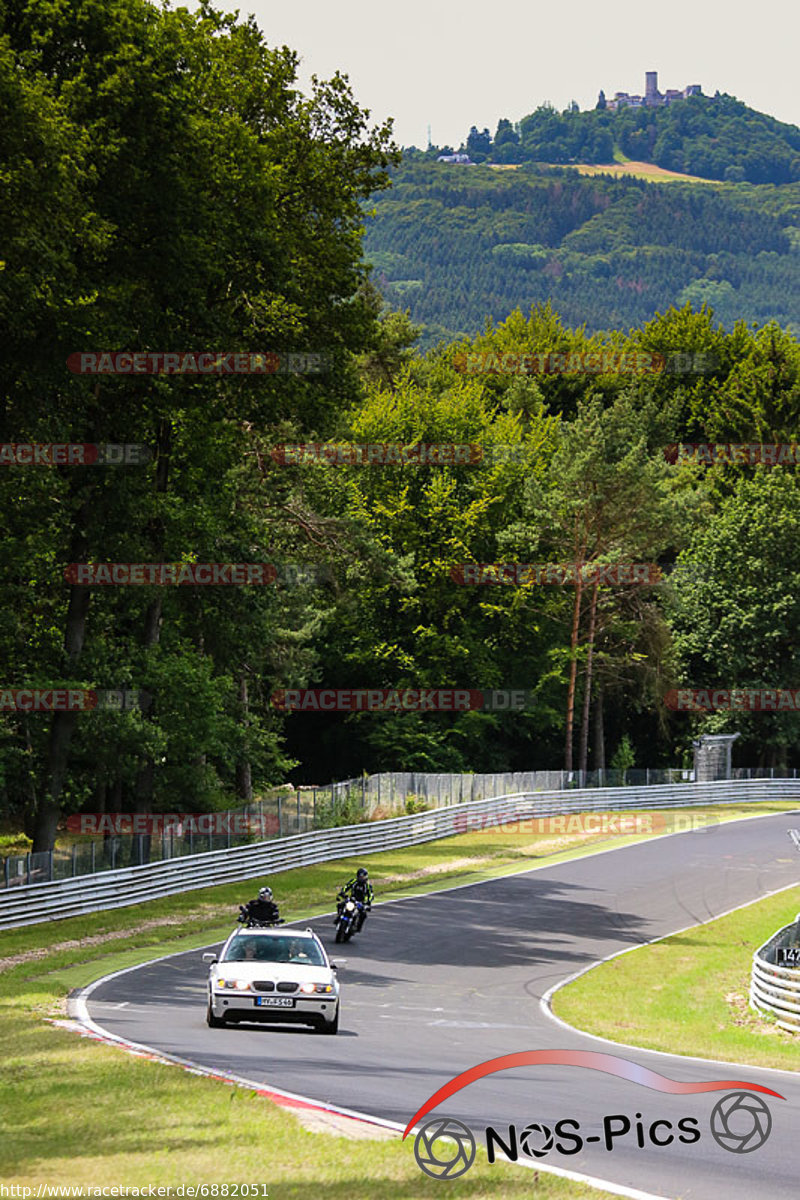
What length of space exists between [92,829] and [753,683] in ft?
127

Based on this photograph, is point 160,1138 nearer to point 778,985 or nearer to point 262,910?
point 262,910

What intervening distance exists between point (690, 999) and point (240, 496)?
2591 cm

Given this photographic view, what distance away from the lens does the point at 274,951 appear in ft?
60.0

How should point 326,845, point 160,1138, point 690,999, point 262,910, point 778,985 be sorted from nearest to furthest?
point 160,1138
point 262,910
point 778,985
point 690,999
point 326,845

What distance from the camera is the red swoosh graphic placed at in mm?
12383

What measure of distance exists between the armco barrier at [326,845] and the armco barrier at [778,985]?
1539 cm

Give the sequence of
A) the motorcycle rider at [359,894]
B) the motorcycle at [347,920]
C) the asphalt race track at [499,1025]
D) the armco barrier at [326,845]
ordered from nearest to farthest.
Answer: the asphalt race track at [499,1025] < the motorcycle at [347,920] < the motorcycle rider at [359,894] < the armco barrier at [326,845]

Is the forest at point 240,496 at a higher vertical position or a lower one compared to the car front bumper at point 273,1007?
higher

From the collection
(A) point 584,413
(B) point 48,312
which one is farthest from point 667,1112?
(A) point 584,413

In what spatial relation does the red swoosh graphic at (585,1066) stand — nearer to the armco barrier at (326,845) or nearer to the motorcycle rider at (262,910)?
the motorcycle rider at (262,910)

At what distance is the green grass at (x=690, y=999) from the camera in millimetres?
19703

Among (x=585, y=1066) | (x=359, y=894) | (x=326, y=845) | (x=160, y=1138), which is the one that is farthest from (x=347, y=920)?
(x=160, y=1138)

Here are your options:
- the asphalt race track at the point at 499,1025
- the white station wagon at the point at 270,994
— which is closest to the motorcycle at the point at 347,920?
the asphalt race track at the point at 499,1025

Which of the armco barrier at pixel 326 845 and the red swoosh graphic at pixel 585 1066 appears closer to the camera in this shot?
the red swoosh graphic at pixel 585 1066
